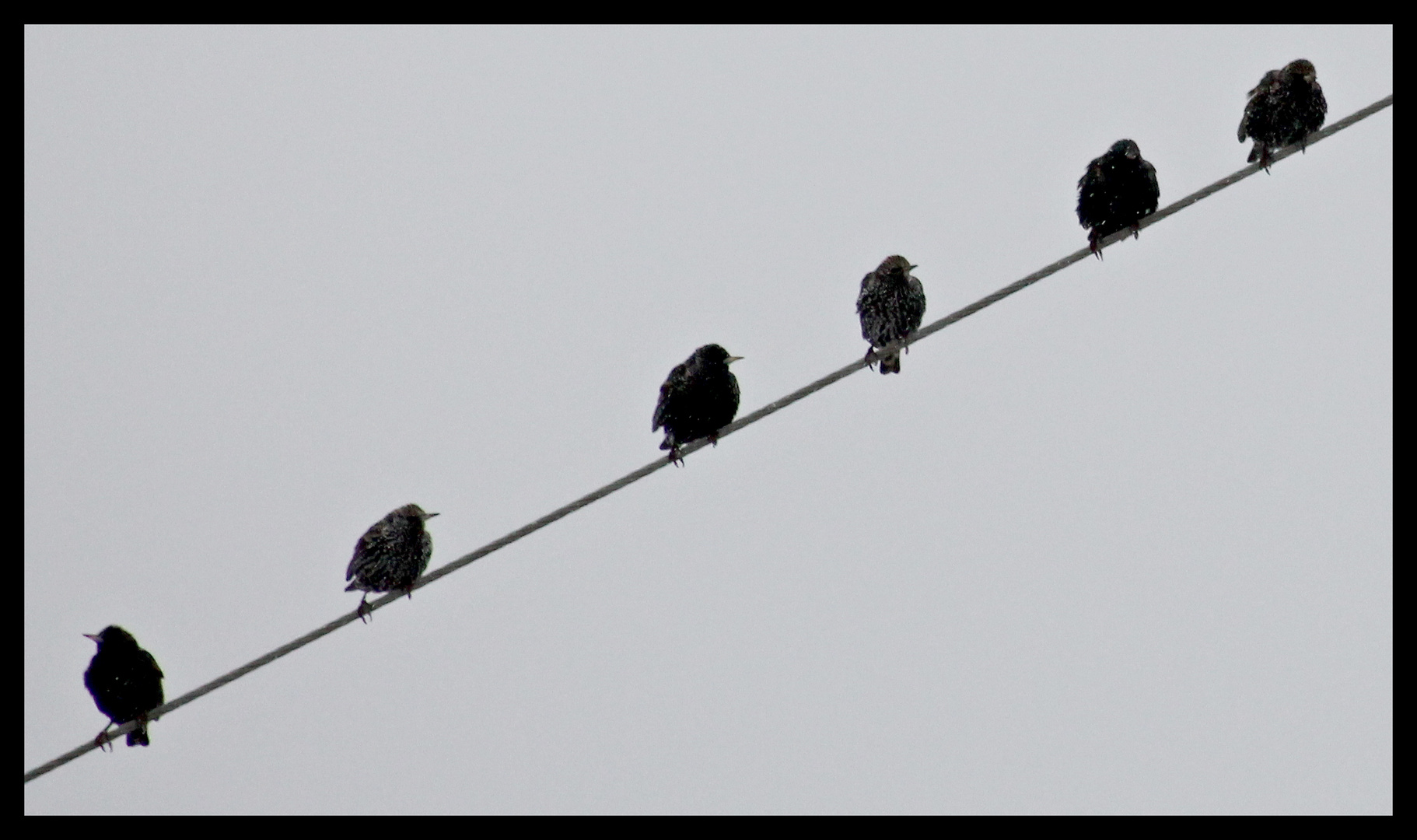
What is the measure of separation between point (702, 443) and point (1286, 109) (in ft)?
14.6

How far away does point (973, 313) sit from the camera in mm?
7254

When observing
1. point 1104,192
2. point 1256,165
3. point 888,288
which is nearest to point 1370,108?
point 1256,165

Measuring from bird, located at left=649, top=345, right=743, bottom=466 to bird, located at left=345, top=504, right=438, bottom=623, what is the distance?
1.38 metres

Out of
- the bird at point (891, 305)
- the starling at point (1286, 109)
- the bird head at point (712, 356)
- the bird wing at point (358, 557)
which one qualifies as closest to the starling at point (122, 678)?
the bird wing at point (358, 557)

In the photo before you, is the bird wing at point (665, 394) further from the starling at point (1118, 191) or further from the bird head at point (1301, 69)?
the bird head at point (1301, 69)

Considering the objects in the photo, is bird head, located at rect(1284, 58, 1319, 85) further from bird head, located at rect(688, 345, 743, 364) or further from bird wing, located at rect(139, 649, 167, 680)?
bird wing, located at rect(139, 649, 167, 680)

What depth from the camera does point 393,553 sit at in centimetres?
1010

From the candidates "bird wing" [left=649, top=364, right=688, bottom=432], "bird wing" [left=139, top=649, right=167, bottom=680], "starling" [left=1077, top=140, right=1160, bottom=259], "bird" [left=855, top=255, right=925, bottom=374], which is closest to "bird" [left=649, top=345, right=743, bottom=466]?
"bird wing" [left=649, top=364, right=688, bottom=432]

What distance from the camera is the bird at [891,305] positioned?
10977mm

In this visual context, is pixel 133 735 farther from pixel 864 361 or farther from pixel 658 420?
pixel 864 361

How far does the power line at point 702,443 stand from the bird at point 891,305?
2643mm

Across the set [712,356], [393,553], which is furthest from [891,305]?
[393,553]

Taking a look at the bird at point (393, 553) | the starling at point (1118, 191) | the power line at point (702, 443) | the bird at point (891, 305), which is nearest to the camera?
the power line at point (702, 443)

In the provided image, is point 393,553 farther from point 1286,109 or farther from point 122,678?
point 1286,109
